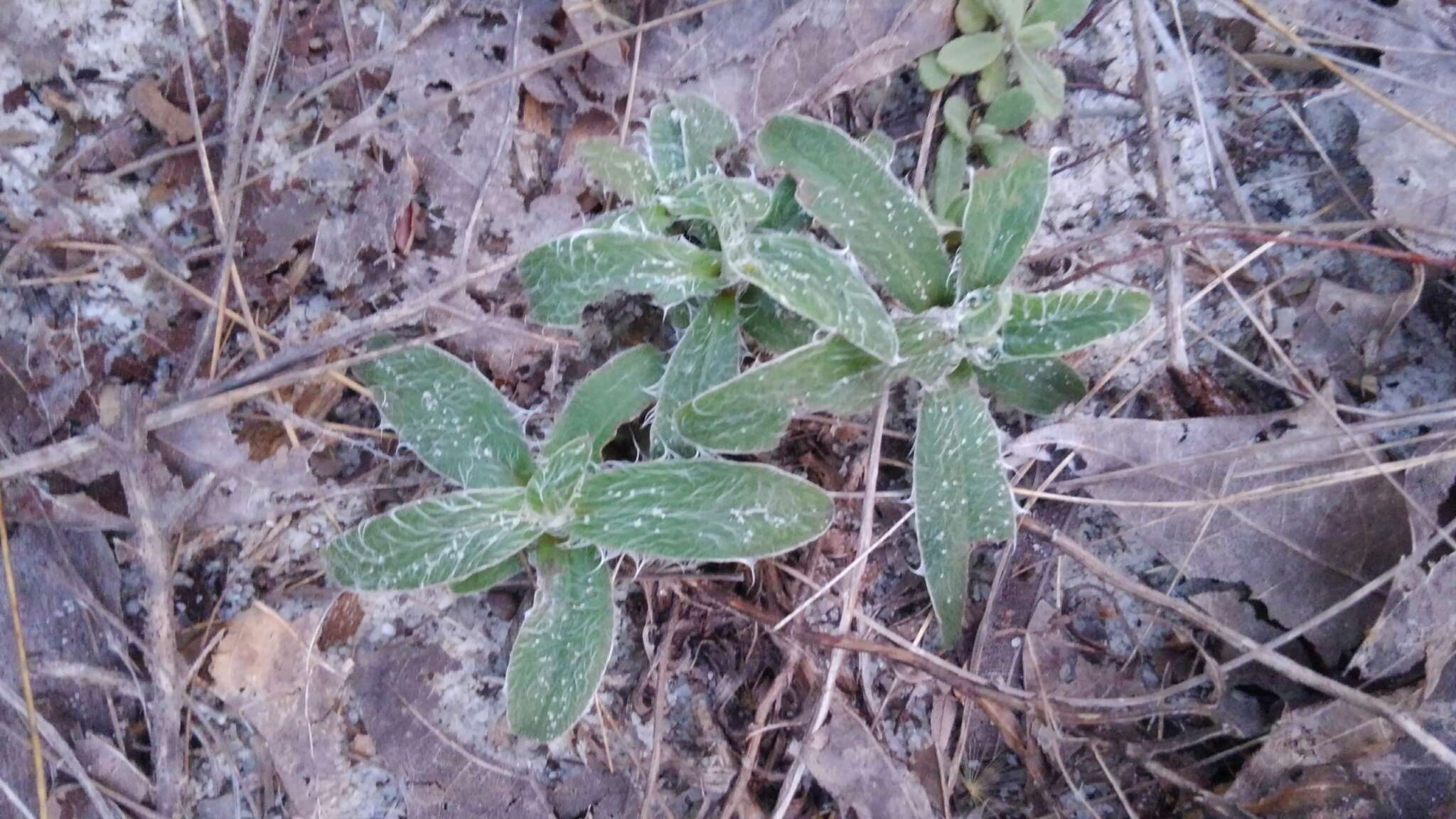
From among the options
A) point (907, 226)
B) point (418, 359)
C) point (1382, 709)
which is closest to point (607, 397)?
point (418, 359)

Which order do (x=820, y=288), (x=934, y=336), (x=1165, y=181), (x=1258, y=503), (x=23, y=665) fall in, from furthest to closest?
(x=1165, y=181) → (x=1258, y=503) → (x=23, y=665) → (x=934, y=336) → (x=820, y=288)

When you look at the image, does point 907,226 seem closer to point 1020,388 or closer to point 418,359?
point 1020,388

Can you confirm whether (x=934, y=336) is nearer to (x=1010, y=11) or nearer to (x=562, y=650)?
(x=1010, y=11)

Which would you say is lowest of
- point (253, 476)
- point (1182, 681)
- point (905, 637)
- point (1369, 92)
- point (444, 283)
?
point (1182, 681)

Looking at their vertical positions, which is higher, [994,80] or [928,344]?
[994,80]

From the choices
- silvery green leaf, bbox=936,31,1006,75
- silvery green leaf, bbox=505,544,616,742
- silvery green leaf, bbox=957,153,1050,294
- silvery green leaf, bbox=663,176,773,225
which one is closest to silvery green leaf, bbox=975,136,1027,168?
silvery green leaf, bbox=936,31,1006,75

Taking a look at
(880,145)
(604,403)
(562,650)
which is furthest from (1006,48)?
(562,650)

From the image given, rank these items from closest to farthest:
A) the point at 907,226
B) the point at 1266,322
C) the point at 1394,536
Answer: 1. the point at 907,226
2. the point at 1394,536
3. the point at 1266,322

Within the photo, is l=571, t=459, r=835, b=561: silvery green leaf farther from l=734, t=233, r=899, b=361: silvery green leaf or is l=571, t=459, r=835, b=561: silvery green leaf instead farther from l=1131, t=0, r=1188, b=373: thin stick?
l=1131, t=0, r=1188, b=373: thin stick
